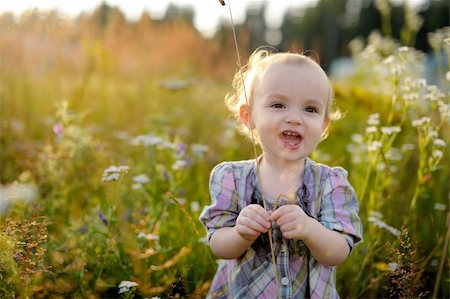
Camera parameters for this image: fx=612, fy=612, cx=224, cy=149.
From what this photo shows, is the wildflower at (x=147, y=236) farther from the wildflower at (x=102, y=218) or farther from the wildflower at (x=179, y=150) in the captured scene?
the wildflower at (x=179, y=150)

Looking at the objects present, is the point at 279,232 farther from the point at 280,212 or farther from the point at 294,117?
the point at 294,117

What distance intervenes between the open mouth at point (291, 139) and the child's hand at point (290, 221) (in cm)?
23

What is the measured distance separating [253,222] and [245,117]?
1.51ft

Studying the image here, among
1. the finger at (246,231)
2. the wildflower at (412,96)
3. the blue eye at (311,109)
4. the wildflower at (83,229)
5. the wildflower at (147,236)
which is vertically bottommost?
the wildflower at (83,229)

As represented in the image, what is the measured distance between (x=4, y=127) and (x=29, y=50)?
1517 mm

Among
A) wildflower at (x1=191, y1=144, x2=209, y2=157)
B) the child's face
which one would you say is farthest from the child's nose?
wildflower at (x1=191, y1=144, x2=209, y2=157)

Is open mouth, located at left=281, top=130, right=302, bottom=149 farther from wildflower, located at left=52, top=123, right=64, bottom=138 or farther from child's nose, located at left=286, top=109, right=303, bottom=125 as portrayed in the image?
wildflower, located at left=52, top=123, right=64, bottom=138

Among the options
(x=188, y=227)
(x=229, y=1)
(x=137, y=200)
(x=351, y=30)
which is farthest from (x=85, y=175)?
(x=351, y=30)

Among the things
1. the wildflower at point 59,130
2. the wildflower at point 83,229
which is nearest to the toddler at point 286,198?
the wildflower at point 83,229

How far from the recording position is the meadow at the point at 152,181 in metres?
2.13

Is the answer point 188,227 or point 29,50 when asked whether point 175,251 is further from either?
point 29,50

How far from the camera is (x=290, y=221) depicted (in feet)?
5.57

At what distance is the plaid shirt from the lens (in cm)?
186

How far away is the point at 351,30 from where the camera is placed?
3450 cm
